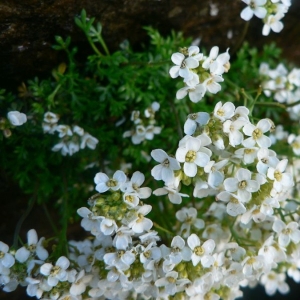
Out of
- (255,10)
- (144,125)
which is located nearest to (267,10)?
(255,10)

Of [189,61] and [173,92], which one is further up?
[189,61]

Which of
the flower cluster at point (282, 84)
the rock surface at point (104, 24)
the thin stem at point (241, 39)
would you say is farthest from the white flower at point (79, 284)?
the thin stem at point (241, 39)

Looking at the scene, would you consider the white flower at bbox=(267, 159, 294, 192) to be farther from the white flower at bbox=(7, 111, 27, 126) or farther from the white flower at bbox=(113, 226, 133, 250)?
the white flower at bbox=(7, 111, 27, 126)

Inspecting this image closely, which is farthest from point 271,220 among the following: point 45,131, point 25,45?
point 25,45

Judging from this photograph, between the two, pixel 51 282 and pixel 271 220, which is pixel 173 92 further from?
pixel 51 282

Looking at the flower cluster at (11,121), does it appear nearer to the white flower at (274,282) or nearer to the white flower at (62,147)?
the white flower at (62,147)

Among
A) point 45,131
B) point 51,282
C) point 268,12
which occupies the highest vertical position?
point 268,12

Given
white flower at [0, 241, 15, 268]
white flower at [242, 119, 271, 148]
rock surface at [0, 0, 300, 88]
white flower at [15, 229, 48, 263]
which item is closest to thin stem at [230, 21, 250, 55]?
rock surface at [0, 0, 300, 88]

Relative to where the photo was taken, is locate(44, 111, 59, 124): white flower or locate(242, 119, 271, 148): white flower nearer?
locate(242, 119, 271, 148): white flower
